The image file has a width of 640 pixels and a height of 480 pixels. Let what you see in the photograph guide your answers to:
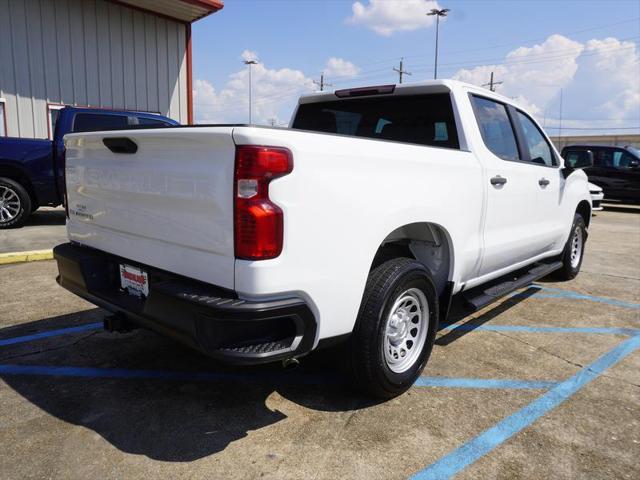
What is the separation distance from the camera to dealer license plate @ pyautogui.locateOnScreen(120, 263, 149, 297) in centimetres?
272

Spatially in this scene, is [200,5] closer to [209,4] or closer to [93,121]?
[209,4]

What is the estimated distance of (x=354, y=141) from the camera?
8.15ft

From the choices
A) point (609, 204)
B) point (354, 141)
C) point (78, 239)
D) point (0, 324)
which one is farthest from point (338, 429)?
point (609, 204)

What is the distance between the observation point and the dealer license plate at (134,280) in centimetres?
272

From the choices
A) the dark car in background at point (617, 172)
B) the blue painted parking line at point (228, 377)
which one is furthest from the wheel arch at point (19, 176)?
the dark car in background at point (617, 172)

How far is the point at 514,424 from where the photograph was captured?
9.12ft

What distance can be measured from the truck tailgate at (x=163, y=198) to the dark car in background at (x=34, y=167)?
5.30m

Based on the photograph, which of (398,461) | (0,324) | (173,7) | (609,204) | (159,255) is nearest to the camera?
(398,461)

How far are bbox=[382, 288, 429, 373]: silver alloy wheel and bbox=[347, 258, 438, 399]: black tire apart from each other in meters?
0.02

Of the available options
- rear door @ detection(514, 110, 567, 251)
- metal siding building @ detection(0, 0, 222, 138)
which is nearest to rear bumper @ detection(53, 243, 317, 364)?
rear door @ detection(514, 110, 567, 251)

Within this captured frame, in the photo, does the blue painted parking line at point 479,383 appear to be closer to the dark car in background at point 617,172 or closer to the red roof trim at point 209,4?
the red roof trim at point 209,4

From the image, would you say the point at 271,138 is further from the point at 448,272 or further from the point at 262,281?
the point at 448,272

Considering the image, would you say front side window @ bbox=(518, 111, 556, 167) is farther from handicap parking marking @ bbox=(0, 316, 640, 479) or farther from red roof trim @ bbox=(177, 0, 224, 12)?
red roof trim @ bbox=(177, 0, 224, 12)

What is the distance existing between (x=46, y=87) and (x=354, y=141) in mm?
10981
